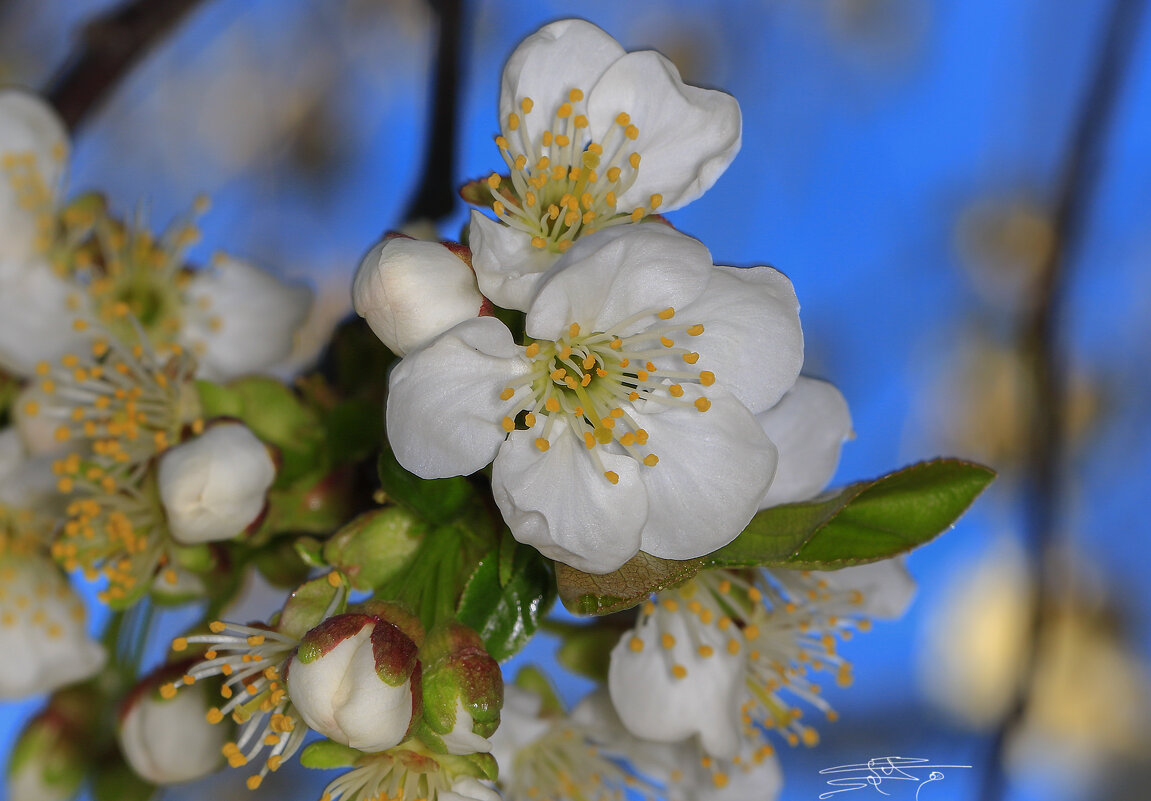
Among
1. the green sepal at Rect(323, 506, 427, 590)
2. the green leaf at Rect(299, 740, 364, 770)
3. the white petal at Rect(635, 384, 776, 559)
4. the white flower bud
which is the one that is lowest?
the white flower bud

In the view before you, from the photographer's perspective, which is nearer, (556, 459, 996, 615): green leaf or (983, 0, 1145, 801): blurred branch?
(556, 459, 996, 615): green leaf

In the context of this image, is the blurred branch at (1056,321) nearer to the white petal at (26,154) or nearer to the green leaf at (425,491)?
the green leaf at (425,491)

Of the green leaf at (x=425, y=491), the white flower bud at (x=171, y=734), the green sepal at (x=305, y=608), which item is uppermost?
the green leaf at (x=425, y=491)

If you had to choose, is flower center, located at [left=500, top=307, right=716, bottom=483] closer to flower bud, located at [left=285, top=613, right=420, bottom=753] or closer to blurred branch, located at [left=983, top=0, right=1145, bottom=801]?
flower bud, located at [left=285, top=613, right=420, bottom=753]

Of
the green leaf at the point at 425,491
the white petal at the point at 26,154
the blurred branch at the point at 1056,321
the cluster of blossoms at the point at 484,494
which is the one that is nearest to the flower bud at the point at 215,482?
the cluster of blossoms at the point at 484,494

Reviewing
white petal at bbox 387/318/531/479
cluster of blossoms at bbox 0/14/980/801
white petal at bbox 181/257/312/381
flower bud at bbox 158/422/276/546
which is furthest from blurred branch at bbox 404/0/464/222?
white petal at bbox 387/318/531/479

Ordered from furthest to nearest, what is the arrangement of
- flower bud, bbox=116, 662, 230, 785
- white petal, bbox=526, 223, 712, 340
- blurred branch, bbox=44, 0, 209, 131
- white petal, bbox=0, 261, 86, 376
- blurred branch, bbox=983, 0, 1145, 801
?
blurred branch, bbox=983, 0, 1145, 801
blurred branch, bbox=44, 0, 209, 131
white petal, bbox=0, 261, 86, 376
flower bud, bbox=116, 662, 230, 785
white petal, bbox=526, 223, 712, 340

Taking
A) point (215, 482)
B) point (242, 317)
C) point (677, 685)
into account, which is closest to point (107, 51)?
point (242, 317)
